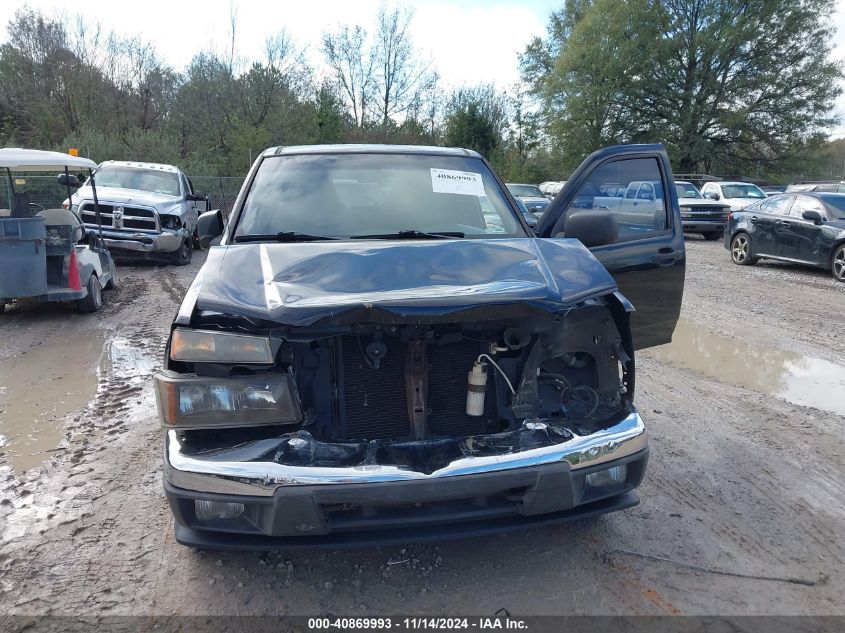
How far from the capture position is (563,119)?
36.7 meters

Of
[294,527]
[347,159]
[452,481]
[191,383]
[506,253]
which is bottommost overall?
[294,527]

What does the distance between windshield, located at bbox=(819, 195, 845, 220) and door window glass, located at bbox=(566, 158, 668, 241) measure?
938 cm

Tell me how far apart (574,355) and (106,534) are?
246 cm

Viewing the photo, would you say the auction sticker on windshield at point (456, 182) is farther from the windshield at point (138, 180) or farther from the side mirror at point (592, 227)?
the windshield at point (138, 180)

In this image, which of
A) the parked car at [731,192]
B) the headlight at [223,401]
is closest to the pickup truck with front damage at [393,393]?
the headlight at [223,401]

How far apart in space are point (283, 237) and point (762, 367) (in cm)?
499

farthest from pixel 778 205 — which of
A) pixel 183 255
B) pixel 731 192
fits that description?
pixel 183 255

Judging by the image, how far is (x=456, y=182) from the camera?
4.20m

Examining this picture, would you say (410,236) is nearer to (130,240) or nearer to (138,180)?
(130,240)

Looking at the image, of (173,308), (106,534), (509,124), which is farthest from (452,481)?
(509,124)

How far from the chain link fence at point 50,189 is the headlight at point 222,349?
6.14 feet

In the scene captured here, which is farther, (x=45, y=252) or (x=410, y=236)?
(x=45, y=252)

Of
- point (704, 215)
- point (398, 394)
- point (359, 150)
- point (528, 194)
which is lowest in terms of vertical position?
point (398, 394)

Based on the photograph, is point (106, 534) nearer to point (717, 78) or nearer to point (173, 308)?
point (173, 308)
